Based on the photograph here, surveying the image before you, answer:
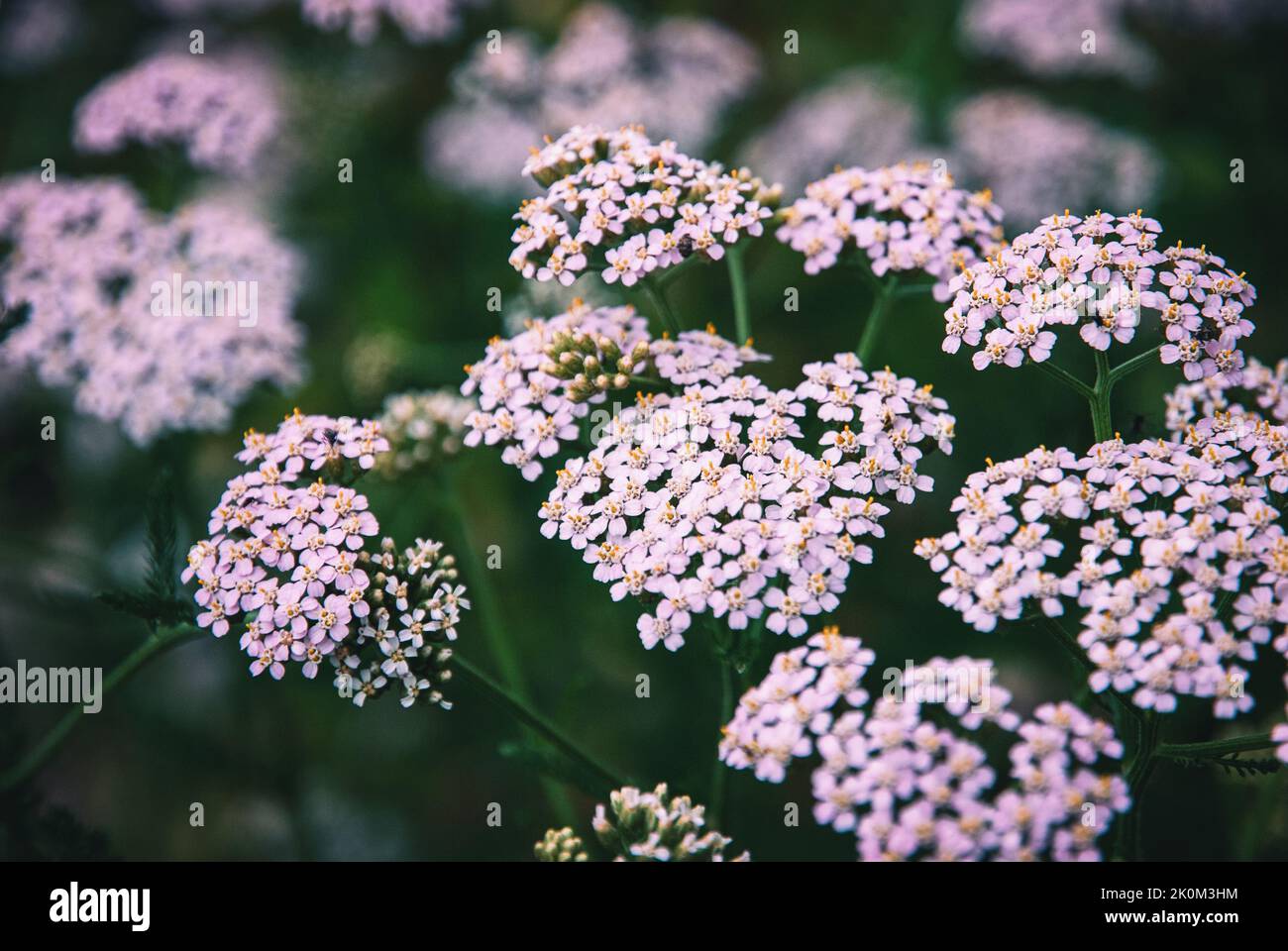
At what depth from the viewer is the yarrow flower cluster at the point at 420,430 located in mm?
3422

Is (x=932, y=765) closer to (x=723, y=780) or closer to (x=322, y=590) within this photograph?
(x=723, y=780)

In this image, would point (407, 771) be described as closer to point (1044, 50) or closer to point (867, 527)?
point (867, 527)

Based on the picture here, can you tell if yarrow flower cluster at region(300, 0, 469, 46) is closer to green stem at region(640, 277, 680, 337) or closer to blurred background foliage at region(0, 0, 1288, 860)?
blurred background foliage at region(0, 0, 1288, 860)

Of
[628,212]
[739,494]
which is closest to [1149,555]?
[739,494]

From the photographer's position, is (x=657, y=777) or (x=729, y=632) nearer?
(x=729, y=632)

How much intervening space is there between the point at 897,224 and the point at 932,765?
153 centimetres

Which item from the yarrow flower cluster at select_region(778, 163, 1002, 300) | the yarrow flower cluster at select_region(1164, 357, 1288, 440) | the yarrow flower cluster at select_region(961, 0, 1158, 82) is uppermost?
the yarrow flower cluster at select_region(961, 0, 1158, 82)

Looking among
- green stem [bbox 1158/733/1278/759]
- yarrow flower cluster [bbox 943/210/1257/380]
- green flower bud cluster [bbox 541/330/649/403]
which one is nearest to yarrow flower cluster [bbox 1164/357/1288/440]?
yarrow flower cluster [bbox 943/210/1257/380]

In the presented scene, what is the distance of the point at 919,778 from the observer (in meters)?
1.97

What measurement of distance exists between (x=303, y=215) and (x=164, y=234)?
207 centimetres

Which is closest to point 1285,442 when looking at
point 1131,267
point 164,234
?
point 1131,267

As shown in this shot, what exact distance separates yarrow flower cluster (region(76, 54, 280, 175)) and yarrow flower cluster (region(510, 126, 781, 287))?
1.81 metres

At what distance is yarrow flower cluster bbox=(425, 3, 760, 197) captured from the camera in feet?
15.7
